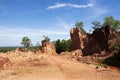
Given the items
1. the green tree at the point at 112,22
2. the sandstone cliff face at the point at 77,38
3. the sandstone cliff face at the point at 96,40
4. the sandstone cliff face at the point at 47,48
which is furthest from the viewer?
the green tree at the point at 112,22

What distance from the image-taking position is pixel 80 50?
51.8 metres

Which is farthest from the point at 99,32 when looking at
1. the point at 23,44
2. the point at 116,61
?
the point at 23,44

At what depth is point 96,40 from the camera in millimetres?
48844

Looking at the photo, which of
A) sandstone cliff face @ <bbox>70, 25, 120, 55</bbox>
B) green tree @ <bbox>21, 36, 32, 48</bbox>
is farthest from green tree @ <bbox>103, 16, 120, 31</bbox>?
green tree @ <bbox>21, 36, 32, 48</bbox>

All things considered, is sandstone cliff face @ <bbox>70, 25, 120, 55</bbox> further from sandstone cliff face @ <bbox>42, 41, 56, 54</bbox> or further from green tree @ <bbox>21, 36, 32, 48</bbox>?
green tree @ <bbox>21, 36, 32, 48</bbox>

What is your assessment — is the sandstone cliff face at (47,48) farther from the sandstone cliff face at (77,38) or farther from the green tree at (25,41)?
the green tree at (25,41)

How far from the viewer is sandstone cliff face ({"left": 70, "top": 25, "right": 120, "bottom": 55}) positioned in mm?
44906

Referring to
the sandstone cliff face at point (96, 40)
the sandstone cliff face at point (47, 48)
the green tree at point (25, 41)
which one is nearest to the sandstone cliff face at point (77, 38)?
the sandstone cliff face at point (96, 40)

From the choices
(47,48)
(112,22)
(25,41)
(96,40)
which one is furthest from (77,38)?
(25,41)

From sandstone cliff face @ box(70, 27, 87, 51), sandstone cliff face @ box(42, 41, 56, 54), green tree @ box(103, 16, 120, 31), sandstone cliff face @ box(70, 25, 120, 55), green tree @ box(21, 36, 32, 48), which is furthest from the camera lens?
green tree @ box(21, 36, 32, 48)

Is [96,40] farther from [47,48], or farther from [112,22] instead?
[112,22]

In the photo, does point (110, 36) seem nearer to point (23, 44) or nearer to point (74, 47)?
point (74, 47)

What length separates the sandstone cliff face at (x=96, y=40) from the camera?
1768 inches

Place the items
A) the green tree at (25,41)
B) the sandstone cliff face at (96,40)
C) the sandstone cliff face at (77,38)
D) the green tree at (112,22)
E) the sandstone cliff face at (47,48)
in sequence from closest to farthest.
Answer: the sandstone cliff face at (96,40) < the sandstone cliff face at (77,38) < the sandstone cliff face at (47,48) < the green tree at (112,22) < the green tree at (25,41)
